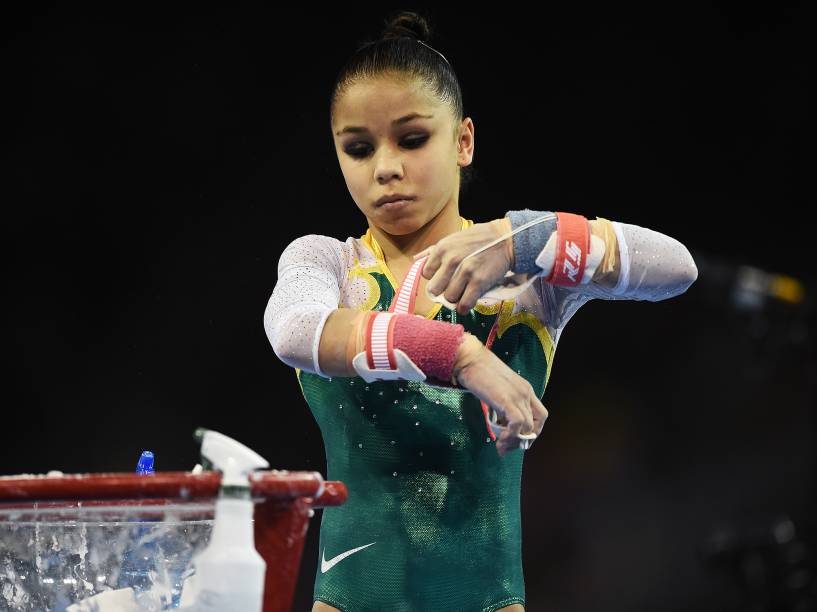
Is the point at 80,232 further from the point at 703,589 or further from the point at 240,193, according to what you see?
the point at 703,589

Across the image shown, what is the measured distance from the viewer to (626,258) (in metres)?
1.10

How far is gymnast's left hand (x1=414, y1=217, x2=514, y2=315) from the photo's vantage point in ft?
3.42

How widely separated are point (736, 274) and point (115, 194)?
6.08 feet

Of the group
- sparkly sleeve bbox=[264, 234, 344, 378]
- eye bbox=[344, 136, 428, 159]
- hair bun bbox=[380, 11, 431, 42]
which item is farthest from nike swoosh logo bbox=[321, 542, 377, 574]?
hair bun bbox=[380, 11, 431, 42]

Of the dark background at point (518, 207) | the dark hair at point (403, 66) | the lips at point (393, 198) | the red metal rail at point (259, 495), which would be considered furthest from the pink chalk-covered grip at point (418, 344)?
the dark background at point (518, 207)

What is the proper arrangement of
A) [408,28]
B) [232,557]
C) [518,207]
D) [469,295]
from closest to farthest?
[232,557] → [469,295] → [408,28] → [518,207]

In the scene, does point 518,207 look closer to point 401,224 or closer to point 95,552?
point 401,224

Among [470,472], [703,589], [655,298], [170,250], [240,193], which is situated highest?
[240,193]

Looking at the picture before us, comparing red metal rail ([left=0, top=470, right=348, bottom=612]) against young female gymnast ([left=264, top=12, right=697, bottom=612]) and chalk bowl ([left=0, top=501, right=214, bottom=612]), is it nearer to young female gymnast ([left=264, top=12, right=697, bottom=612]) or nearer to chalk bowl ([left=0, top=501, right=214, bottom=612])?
chalk bowl ([left=0, top=501, right=214, bottom=612])

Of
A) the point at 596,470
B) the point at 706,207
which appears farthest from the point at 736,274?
the point at 596,470

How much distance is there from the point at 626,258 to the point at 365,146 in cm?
39

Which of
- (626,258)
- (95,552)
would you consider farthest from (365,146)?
(95,552)

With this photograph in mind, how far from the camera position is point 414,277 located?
3.79 feet

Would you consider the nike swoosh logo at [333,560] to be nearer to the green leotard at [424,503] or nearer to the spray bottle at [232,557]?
the green leotard at [424,503]
